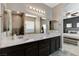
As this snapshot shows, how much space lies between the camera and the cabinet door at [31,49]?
5.64 ft

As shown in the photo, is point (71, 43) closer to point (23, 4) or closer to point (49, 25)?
point (49, 25)

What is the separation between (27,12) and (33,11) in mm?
194

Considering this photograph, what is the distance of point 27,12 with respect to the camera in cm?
217

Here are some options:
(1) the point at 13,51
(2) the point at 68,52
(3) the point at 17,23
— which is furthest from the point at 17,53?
(2) the point at 68,52

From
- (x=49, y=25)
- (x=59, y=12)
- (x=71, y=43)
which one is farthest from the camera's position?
(x=71, y=43)

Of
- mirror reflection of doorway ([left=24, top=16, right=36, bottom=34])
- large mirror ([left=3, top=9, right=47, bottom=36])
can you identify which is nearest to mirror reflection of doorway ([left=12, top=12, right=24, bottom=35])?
large mirror ([left=3, top=9, right=47, bottom=36])

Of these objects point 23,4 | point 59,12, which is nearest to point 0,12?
point 23,4

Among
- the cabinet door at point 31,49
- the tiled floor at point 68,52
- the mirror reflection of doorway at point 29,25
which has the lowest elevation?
the tiled floor at point 68,52

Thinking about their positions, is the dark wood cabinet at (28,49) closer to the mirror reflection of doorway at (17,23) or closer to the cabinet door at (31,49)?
the cabinet door at (31,49)

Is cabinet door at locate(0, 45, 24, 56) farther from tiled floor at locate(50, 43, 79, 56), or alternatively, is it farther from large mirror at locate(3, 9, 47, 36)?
tiled floor at locate(50, 43, 79, 56)

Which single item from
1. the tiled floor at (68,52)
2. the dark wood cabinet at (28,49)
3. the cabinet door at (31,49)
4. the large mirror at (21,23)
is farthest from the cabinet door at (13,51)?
the tiled floor at (68,52)

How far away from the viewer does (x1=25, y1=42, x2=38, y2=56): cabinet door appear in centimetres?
172

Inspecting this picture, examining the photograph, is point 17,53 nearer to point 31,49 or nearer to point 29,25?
point 31,49

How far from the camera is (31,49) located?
1812 millimetres
